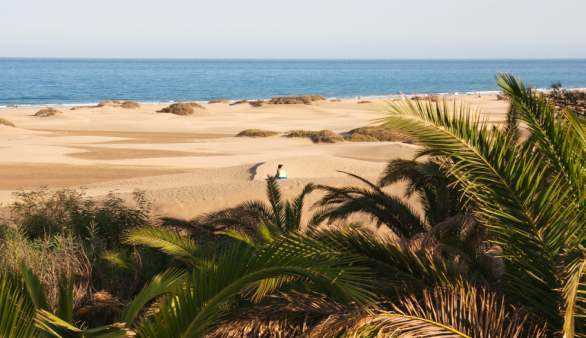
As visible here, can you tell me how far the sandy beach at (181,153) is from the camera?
64.0 ft

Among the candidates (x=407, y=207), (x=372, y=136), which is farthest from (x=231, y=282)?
(x=372, y=136)

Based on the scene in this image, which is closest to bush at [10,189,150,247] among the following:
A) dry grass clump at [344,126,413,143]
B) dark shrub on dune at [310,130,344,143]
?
dark shrub on dune at [310,130,344,143]

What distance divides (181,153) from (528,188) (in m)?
26.9

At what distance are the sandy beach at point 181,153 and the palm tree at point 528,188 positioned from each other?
581mm

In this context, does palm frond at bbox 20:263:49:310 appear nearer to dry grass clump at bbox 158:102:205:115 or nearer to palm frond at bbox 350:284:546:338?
palm frond at bbox 350:284:546:338

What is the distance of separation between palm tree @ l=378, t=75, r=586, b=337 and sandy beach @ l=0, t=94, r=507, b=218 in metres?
0.58

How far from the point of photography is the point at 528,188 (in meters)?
4.89

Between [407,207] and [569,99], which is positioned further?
[569,99]

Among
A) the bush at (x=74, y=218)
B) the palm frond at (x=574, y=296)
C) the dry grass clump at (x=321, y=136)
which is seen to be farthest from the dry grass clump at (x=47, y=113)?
the palm frond at (x=574, y=296)

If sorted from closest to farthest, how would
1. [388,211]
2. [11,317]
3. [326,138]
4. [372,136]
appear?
[11,317] → [388,211] → [326,138] → [372,136]

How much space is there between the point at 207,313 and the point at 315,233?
4.58 ft

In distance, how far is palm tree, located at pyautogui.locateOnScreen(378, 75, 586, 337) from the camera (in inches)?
188

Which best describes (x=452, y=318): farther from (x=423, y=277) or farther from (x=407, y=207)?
(x=407, y=207)

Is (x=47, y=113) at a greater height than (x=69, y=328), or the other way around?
(x=69, y=328)
